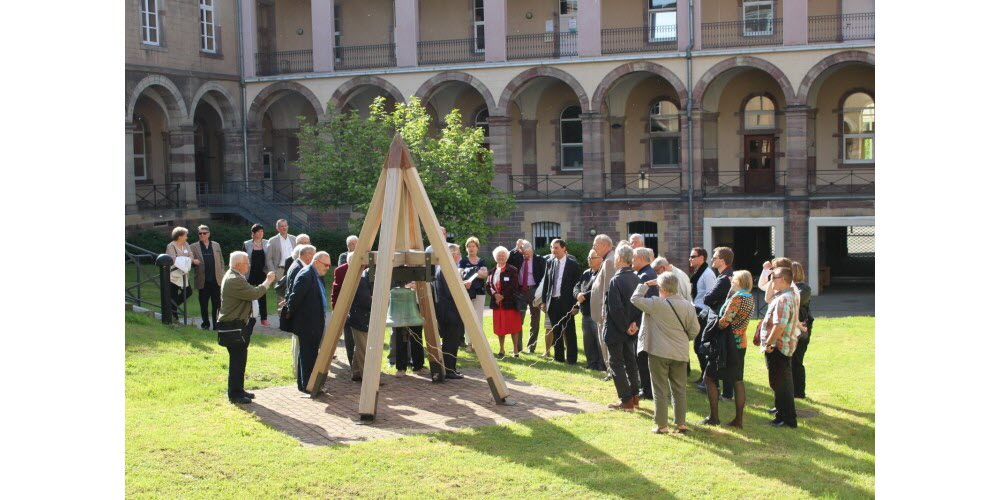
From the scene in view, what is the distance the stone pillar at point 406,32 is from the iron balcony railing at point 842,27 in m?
11.1

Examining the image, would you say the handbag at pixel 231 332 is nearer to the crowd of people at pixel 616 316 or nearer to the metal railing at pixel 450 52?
the crowd of people at pixel 616 316

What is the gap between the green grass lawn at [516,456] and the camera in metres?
8.80

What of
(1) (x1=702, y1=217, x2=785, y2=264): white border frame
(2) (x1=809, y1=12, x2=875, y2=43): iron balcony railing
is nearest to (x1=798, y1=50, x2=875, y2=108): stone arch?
(2) (x1=809, y1=12, x2=875, y2=43): iron balcony railing

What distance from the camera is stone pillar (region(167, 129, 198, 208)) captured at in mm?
31828

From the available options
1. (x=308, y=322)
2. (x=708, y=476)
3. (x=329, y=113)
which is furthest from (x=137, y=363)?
(x=329, y=113)

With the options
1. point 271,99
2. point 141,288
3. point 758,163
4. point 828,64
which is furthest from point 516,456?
point 271,99

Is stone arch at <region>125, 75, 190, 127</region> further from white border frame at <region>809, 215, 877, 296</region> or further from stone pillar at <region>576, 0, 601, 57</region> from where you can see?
white border frame at <region>809, 215, 877, 296</region>

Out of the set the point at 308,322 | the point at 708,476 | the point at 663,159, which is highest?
the point at 663,159

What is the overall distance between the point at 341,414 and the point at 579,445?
2.63 meters

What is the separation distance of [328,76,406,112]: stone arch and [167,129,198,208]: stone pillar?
422cm

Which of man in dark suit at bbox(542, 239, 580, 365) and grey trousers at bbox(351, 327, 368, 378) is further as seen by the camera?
man in dark suit at bbox(542, 239, 580, 365)

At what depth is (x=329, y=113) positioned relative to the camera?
29.0m

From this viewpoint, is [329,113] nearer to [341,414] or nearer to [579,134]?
[579,134]

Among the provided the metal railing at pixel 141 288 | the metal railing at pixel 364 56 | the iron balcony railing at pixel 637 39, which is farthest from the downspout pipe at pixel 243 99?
the iron balcony railing at pixel 637 39
